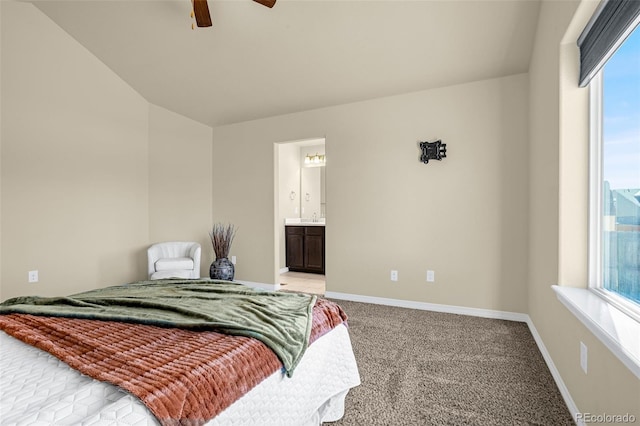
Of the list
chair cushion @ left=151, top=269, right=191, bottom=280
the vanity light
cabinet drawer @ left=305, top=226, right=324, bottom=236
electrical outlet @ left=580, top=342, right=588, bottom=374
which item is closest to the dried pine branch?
chair cushion @ left=151, top=269, right=191, bottom=280

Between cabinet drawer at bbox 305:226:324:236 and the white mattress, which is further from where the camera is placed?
cabinet drawer at bbox 305:226:324:236

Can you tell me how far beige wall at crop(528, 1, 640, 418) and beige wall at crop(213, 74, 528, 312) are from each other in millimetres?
671

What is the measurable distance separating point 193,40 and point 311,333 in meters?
3.28

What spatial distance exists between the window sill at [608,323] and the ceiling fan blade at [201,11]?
2.99 metres


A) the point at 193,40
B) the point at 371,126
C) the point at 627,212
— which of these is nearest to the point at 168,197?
the point at 193,40

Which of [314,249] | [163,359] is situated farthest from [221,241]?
[163,359]

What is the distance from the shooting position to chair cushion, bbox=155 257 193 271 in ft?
13.4

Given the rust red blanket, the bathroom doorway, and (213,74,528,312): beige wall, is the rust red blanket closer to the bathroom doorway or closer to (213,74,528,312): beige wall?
(213,74,528,312): beige wall

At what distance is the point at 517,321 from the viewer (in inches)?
130

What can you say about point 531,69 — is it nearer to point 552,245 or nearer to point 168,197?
point 552,245

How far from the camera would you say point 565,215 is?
6.37 ft

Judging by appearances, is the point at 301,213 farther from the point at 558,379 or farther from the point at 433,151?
the point at 558,379

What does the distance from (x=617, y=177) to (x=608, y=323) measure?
2.37ft

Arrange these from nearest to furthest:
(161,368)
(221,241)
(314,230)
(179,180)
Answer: (161,368) → (221,241) → (179,180) → (314,230)
